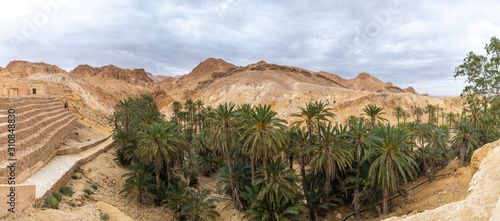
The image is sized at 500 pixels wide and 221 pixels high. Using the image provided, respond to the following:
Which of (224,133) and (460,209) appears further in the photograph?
(224,133)

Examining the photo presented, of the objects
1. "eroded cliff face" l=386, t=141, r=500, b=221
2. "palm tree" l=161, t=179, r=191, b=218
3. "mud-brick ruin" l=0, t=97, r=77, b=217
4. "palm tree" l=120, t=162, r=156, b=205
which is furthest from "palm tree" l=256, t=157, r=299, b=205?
"mud-brick ruin" l=0, t=97, r=77, b=217

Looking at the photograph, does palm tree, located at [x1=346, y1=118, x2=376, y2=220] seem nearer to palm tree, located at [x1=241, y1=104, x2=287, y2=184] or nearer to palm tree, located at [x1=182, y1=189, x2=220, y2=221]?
palm tree, located at [x1=241, y1=104, x2=287, y2=184]

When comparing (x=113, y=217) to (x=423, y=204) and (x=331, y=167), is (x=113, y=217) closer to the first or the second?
(x=331, y=167)

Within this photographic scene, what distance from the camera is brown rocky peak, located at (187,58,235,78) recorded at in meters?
182

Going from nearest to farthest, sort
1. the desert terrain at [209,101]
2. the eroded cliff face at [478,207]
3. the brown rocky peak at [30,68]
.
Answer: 1. the eroded cliff face at [478,207]
2. the desert terrain at [209,101]
3. the brown rocky peak at [30,68]

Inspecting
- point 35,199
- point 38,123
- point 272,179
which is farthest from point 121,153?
point 272,179

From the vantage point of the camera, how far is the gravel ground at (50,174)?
15.6m

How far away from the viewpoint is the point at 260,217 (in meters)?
21.5

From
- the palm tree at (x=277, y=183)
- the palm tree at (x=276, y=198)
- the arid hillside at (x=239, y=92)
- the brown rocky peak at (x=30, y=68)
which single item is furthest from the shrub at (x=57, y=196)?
the brown rocky peak at (x=30, y=68)

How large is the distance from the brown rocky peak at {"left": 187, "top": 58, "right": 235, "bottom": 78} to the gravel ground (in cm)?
15868

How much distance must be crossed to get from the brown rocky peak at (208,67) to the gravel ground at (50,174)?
159 metres

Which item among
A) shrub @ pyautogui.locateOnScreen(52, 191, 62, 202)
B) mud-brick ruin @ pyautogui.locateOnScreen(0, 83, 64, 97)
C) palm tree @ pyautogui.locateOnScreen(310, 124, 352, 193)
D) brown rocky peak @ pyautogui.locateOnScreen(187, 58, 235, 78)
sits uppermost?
brown rocky peak @ pyautogui.locateOnScreen(187, 58, 235, 78)

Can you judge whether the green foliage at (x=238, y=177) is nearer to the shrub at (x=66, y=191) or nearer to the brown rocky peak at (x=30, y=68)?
the shrub at (x=66, y=191)

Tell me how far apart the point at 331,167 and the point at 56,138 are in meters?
26.3
